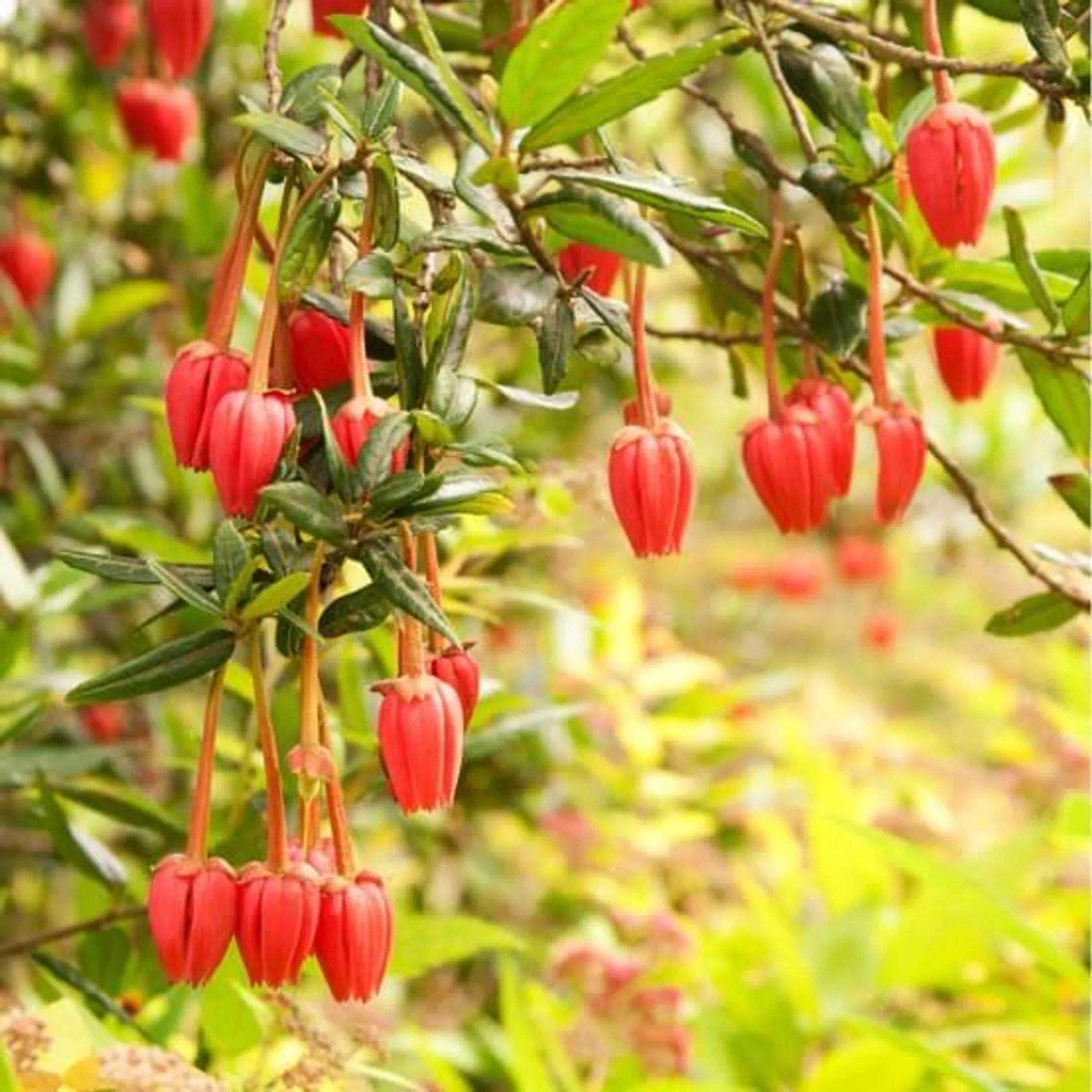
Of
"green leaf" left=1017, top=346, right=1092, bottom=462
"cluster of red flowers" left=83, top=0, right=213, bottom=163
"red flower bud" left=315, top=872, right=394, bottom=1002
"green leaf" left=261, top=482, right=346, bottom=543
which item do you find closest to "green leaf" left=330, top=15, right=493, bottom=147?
"green leaf" left=261, top=482, right=346, bottom=543

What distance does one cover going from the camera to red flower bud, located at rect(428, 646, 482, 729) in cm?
63

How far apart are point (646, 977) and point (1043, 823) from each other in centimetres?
41

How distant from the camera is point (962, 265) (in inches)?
34.9

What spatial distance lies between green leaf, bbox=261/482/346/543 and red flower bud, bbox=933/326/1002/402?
41 cm

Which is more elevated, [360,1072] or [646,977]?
[360,1072]

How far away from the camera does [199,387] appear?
618 millimetres

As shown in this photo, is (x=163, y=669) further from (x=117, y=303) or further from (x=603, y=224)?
(x=117, y=303)

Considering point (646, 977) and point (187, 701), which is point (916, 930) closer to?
point (646, 977)

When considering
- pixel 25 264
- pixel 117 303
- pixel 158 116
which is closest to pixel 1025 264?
pixel 158 116

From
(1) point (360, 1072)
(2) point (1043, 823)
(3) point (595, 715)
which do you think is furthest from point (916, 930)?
(1) point (360, 1072)

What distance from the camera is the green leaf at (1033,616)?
2.97 ft

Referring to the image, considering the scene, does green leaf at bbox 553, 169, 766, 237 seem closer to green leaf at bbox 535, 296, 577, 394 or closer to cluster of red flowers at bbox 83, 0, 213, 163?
green leaf at bbox 535, 296, 577, 394

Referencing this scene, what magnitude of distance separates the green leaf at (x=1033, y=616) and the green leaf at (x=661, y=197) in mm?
356

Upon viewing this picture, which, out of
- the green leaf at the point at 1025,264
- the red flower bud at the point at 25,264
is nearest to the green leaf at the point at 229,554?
the green leaf at the point at 1025,264
